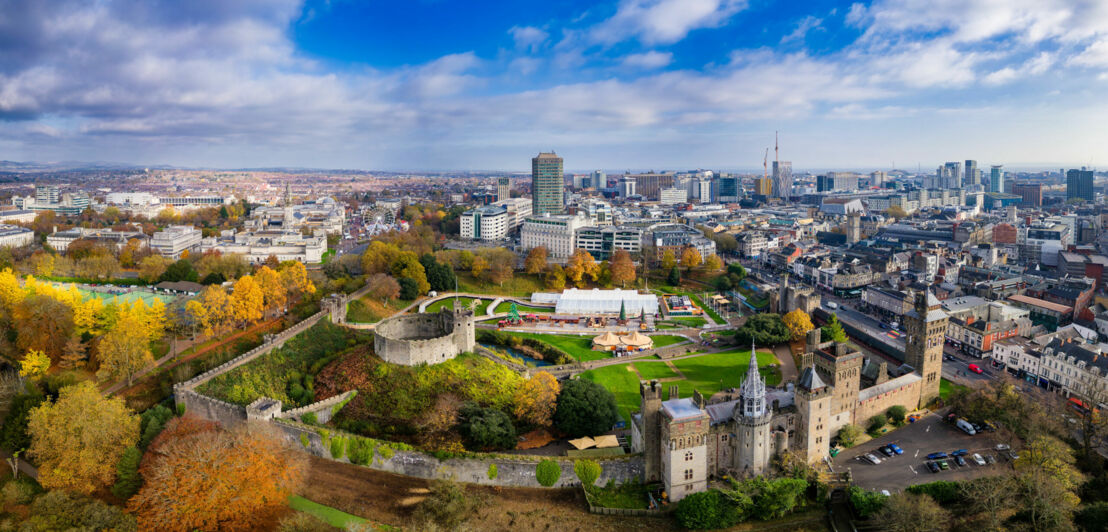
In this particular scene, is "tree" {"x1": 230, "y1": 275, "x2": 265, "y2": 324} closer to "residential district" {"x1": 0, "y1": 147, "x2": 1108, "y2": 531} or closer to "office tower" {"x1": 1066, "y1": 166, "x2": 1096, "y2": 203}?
"residential district" {"x1": 0, "y1": 147, "x2": 1108, "y2": 531}

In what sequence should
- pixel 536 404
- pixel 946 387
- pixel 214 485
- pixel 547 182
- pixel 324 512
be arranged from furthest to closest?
1. pixel 547 182
2. pixel 946 387
3. pixel 536 404
4. pixel 324 512
5. pixel 214 485

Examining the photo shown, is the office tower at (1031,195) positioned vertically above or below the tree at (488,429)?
above

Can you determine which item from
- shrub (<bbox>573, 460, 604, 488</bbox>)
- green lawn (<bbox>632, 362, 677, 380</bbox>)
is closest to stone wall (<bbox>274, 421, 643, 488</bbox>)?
shrub (<bbox>573, 460, 604, 488</bbox>)

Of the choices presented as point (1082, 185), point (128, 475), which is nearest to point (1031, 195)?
point (1082, 185)

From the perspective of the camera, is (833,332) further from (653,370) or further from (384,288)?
(384,288)

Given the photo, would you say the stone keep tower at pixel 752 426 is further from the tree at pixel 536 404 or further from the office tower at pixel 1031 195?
the office tower at pixel 1031 195

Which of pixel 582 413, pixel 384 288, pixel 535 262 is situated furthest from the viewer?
pixel 535 262

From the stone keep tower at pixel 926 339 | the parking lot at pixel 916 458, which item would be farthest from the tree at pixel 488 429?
the stone keep tower at pixel 926 339
